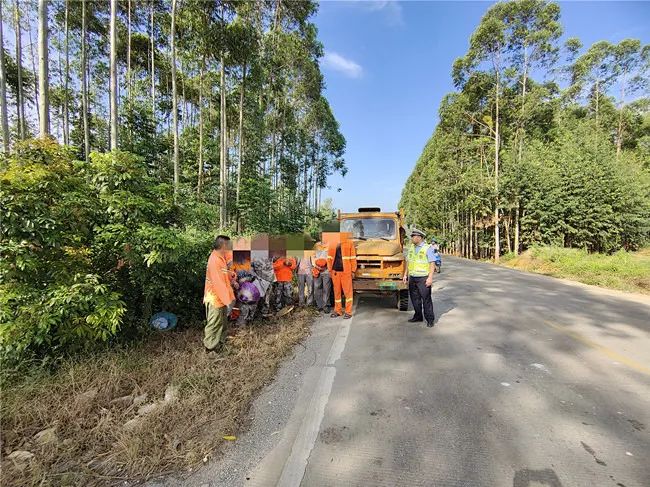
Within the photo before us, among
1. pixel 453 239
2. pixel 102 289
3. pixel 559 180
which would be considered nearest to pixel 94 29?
pixel 102 289

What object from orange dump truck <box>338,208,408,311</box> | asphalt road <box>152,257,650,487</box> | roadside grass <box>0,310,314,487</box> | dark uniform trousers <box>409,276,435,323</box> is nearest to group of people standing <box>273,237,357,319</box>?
orange dump truck <box>338,208,408,311</box>

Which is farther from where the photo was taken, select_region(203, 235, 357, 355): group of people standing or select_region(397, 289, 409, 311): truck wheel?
select_region(397, 289, 409, 311): truck wheel

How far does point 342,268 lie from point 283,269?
50.1 inches

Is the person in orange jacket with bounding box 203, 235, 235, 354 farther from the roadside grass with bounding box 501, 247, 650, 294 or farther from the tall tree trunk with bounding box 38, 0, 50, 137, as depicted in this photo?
the roadside grass with bounding box 501, 247, 650, 294

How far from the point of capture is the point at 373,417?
301 cm

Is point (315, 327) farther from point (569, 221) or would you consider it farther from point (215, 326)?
point (569, 221)

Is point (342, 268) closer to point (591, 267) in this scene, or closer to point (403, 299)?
point (403, 299)

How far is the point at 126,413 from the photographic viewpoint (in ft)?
9.86

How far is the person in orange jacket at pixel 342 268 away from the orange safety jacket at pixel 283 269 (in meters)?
0.80

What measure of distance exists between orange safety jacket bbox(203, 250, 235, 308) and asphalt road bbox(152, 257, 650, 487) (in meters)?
1.27

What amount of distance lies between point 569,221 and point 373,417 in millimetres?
24542

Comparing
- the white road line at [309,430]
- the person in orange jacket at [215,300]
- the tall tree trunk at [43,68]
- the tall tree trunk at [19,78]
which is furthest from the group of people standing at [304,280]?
the tall tree trunk at [19,78]

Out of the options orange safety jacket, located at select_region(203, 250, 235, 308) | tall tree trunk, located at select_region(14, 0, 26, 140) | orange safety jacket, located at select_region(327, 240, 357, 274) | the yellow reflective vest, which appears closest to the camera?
orange safety jacket, located at select_region(203, 250, 235, 308)

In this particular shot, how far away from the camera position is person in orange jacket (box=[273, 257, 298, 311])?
6.83m
